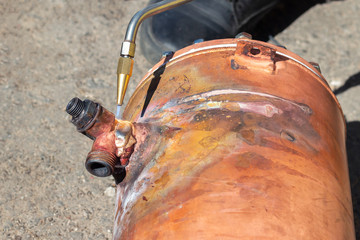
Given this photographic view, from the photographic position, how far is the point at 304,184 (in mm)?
994

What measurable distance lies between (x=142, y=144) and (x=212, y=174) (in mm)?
241

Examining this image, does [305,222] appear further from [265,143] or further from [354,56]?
[354,56]

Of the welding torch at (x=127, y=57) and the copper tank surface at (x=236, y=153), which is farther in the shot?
the welding torch at (x=127, y=57)

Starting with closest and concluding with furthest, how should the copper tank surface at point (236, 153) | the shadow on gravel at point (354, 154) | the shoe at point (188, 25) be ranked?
the copper tank surface at point (236, 153)
the shadow on gravel at point (354, 154)
the shoe at point (188, 25)

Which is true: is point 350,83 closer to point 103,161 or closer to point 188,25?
point 188,25

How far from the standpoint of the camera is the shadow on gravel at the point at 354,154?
184 cm

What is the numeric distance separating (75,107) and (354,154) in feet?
4.76

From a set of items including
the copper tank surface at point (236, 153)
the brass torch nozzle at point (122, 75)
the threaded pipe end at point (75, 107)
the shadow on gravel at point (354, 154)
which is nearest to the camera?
the copper tank surface at point (236, 153)

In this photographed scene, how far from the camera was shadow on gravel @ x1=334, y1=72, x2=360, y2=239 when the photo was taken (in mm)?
1837

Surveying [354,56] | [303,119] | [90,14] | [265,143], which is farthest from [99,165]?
[354,56]

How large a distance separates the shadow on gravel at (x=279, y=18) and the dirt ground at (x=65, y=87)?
4 cm

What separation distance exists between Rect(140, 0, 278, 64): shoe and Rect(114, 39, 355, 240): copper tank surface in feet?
2.75

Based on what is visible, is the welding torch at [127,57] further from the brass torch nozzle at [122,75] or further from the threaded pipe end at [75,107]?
the threaded pipe end at [75,107]

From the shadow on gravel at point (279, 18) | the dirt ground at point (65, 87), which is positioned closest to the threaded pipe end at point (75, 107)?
the dirt ground at point (65, 87)
